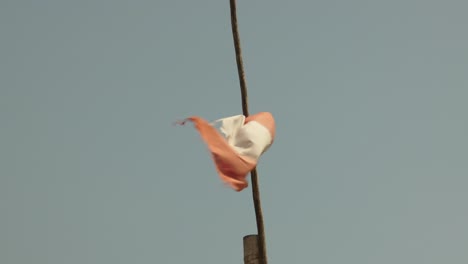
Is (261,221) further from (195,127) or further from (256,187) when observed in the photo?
(195,127)

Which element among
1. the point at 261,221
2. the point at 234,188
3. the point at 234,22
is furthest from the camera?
the point at 234,22

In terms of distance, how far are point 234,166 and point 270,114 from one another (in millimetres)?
1599

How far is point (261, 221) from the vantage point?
33.7ft

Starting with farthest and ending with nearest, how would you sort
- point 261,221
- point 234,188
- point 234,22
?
point 234,22 < point 261,221 < point 234,188

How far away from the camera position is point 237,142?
34.4 feet

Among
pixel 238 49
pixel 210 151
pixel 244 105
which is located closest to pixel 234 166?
pixel 210 151

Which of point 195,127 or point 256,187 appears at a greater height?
point 195,127

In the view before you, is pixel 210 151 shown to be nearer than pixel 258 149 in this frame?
Yes

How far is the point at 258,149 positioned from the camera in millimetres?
10516

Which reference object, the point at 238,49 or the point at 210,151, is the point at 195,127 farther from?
the point at 238,49

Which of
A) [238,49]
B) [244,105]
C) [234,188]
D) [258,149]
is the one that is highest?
[238,49]

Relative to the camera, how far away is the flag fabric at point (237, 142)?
9812mm

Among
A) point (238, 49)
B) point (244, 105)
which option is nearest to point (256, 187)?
point (244, 105)

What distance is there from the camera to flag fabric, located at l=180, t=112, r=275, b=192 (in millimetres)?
9812
